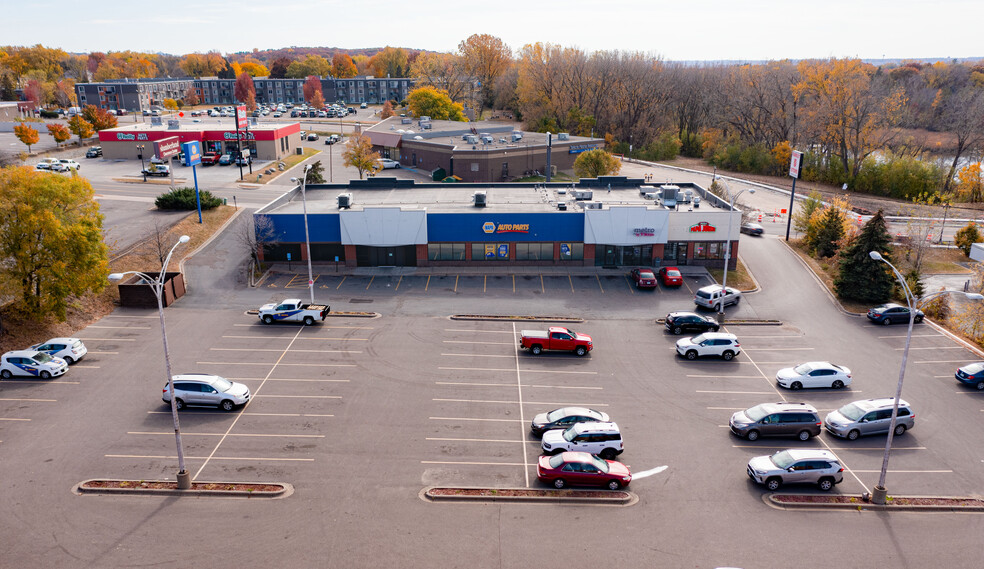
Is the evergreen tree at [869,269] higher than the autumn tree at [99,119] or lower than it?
lower

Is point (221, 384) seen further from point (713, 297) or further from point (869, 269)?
point (869, 269)

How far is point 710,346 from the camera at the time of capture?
3459 cm

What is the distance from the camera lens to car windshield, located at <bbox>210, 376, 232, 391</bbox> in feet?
94.1

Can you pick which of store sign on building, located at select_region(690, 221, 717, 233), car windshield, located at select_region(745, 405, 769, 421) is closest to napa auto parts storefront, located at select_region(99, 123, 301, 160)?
store sign on building, located at select_region(690, 221, 717, 233)

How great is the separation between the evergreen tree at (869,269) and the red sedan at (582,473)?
28.8 m

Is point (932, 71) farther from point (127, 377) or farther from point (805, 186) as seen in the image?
point (127, 377)

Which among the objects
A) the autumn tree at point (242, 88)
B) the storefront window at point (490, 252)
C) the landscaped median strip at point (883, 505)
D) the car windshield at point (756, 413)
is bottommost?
the landscaped median strip at point (883, 505)

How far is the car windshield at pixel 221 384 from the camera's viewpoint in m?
28.7

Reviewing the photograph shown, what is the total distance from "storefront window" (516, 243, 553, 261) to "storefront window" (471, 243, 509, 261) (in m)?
1.03

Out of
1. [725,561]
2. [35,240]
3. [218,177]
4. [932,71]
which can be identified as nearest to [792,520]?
[725,561]

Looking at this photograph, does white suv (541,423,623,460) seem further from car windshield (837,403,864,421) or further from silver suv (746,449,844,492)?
car windshield (837,403,864,421)

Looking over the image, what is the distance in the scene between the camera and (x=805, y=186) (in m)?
90.9

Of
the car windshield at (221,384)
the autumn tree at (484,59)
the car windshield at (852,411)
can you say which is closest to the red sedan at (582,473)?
the car windshield at (852,411)

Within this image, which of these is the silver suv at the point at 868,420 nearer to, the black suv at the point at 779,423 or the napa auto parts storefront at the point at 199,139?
the black suv at the point at 779,423
